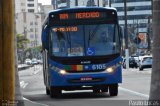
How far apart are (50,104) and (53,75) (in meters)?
2.31

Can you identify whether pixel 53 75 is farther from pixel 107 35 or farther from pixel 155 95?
pixel 155 95

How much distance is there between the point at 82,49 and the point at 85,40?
34cm

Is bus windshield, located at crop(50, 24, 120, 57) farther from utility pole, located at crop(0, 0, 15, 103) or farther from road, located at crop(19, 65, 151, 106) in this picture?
utility pole, located at crop(0, 0, 15, 103)

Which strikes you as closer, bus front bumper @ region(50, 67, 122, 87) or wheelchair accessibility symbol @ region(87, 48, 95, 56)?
bus front bumper @ region(50, 67, 122, 87)

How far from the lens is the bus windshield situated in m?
20.3

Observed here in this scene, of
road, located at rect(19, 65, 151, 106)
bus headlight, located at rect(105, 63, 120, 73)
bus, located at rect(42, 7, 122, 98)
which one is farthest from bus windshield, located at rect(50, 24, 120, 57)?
road, located at rect(19, 65, 151, 106)

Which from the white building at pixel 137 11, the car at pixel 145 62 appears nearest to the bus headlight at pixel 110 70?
the car at pixel 145 62

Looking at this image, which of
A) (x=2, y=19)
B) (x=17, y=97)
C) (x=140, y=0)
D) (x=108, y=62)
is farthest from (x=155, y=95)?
(x=140, y=0)

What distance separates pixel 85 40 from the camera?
20.5m

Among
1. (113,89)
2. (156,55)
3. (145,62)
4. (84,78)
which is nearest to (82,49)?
(84,78)

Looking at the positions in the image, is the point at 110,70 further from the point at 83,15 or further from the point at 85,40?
the point at 83,15

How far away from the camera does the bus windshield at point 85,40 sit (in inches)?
800

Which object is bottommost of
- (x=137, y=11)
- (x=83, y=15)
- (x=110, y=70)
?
(x=110, y=70)

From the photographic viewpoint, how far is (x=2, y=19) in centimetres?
728
